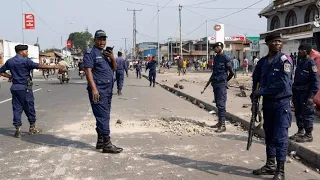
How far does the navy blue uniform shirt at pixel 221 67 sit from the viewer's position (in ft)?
27.6

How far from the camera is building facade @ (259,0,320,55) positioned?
29.2 m

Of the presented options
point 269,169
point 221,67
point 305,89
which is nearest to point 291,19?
point 221,67

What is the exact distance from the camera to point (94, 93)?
608 centimetres

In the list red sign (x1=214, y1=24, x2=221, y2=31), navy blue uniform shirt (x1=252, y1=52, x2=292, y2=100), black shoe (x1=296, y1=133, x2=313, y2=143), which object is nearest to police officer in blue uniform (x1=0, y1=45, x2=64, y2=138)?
navy blue uniform shirt (x1=252, y1=52, x2=292, y2=100)

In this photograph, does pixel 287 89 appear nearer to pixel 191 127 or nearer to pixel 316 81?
pixel 316 81

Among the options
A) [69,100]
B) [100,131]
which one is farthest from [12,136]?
[69,100]

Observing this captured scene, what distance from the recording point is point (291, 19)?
34188mm

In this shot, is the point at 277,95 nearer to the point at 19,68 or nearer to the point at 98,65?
the point at 98,65

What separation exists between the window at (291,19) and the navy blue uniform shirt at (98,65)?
98.4 feet

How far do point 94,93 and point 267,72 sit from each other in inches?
101

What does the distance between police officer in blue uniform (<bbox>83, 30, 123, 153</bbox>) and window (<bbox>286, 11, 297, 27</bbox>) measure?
1178 inches

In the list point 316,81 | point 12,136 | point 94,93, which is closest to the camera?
point 94,93

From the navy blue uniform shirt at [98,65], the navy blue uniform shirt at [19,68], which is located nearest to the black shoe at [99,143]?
the navy blue uniform shirt at [98,65]

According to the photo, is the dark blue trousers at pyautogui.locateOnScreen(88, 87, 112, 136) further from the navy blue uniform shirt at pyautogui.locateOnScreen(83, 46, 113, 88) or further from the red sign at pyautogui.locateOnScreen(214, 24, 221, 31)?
the red sign at pyautogui.locateOnScreen(214, 24, 221, 31)
